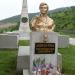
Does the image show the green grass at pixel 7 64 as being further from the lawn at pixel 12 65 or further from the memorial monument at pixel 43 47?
the memorial monument at pixel 43 47

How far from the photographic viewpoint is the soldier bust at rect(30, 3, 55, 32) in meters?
9.86

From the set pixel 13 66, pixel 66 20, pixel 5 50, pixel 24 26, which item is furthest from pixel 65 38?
pixel 66 20

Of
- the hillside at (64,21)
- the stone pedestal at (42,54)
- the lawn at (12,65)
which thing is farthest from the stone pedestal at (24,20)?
the stone pedestal at (42,54)

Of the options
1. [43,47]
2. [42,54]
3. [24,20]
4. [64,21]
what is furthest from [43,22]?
[64,21]

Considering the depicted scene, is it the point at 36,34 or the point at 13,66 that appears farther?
the point at 13,66

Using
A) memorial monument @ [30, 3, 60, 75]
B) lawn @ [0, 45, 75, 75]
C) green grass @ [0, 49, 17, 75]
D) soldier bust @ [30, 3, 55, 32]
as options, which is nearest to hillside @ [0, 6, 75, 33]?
green grass @ [0, 49, 17, 75]

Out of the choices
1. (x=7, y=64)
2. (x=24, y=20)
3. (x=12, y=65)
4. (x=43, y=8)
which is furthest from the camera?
(x=24, y=20)

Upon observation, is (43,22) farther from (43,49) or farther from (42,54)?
(42,54)

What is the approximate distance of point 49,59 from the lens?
384 inches

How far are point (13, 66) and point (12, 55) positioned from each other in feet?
8.40

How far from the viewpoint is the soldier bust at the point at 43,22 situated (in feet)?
32.3

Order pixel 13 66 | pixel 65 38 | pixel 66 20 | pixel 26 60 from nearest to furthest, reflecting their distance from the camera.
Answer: pixel 26 60, pixel 13 66, pixel 65 38, pixel 66 20

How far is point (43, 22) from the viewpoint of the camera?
32.6 ft

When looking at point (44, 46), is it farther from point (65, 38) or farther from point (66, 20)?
point (66, 20)
